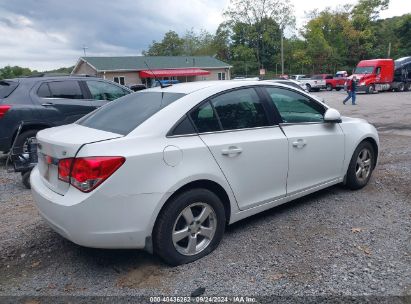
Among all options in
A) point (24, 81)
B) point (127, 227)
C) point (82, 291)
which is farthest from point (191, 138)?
point (24, 81)

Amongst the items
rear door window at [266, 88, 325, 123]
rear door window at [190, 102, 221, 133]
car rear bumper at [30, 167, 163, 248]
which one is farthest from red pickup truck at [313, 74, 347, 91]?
car rear bumper at [30, 167, 163, 248]

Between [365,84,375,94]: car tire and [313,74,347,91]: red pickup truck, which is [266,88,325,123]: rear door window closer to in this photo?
[365,84,375,94]: car tire

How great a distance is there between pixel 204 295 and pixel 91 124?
6.49 ft

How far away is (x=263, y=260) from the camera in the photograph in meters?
3.41

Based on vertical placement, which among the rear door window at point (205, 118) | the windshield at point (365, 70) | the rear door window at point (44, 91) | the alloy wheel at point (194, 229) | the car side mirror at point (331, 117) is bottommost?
the alloy wheel at point (194, 229)

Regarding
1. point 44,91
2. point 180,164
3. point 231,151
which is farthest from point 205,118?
point 44,91

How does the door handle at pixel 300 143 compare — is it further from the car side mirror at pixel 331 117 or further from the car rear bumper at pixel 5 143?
the car rear bumper at pixel 5 143

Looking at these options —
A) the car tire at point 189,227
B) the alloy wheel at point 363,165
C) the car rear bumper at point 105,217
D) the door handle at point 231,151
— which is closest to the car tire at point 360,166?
the alloy wheel at point 363,165

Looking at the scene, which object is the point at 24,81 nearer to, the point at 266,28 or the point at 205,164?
the point at 205,164

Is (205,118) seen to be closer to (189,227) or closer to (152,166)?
(152,166)

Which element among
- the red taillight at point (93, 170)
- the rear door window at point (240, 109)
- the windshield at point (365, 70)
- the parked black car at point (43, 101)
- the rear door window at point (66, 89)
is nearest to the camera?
the red taillight at point (93, 170)

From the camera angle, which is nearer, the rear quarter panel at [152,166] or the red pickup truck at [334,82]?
the rear quarter panel at [152,166]

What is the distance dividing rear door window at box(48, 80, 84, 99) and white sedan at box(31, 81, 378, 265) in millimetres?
3833

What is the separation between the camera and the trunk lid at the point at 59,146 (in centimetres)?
307
